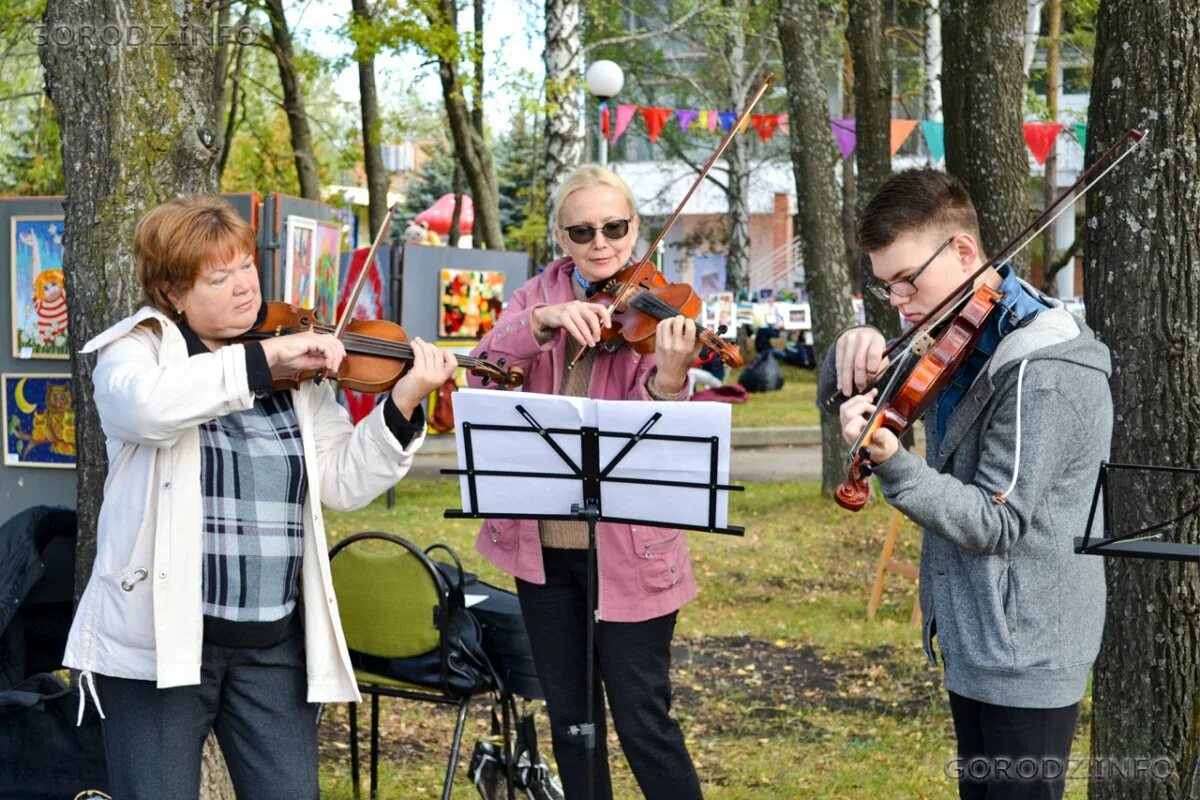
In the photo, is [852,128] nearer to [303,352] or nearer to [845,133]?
[845,133]

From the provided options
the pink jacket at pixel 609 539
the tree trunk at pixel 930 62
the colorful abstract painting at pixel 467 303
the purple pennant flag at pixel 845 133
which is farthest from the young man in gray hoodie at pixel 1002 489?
the tree trunk at pixel 930 62

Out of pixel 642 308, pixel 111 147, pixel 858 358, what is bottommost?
pixel 858 358

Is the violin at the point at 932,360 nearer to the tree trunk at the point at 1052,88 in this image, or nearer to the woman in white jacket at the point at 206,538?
the woman in white jacket at the point at 206,538

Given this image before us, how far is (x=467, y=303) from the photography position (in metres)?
11.9

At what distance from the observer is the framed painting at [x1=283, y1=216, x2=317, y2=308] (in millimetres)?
7934

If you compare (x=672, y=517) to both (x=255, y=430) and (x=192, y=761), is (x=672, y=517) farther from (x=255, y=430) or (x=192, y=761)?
(x=192, y=761)

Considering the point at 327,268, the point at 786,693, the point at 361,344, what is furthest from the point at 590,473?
the point at 327,268

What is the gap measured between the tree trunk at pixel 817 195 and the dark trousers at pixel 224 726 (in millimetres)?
6885

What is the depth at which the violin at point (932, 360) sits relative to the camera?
241 centimetres

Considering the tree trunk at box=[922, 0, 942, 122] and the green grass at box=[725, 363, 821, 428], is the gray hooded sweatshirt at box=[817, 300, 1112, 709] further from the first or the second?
the tree trunk at box=[922, 0, 942, 122]

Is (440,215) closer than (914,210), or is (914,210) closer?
(914,210)

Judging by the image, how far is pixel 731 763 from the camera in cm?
490

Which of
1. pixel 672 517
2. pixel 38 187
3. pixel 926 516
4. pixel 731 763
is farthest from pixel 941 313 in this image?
pixel 38 187

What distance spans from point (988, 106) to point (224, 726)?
4832mm
